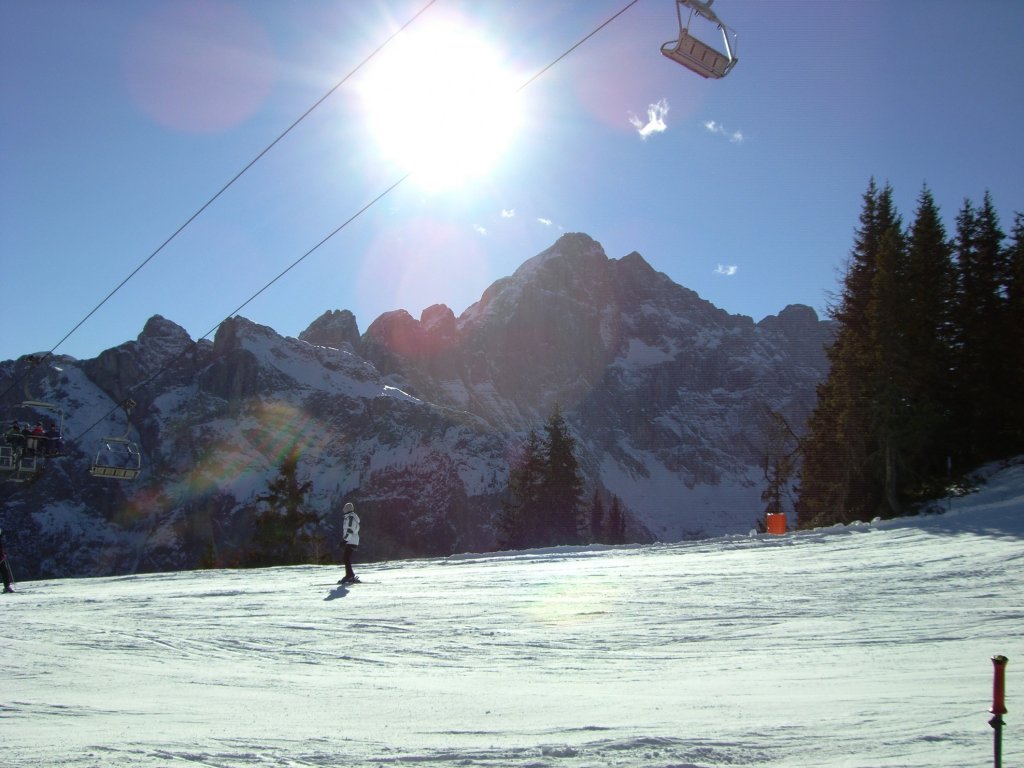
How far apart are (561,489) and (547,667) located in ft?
130

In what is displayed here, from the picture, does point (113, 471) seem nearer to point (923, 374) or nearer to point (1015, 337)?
point (923, 374)

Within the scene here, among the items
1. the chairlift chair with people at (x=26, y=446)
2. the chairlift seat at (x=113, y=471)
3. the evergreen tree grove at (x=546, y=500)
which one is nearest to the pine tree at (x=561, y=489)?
the evergreen tree grove at (x=546, y=500)

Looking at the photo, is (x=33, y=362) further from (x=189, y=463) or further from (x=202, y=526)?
(x=189, y=463)

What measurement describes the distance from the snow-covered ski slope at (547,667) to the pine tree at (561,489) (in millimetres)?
30531

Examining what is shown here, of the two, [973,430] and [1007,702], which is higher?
[973,430]

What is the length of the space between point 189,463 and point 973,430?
195809mm

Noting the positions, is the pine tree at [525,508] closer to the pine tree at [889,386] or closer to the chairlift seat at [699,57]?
the pine tree at [889,386]

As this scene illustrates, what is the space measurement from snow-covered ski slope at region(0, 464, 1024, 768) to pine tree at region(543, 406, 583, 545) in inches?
1202

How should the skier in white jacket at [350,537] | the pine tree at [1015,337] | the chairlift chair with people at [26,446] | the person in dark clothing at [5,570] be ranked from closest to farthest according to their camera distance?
the skier in white jacket at [350,537] < the person in dark clothing at [5,570] < the chairlift chair with people at [26,446] < the pine tree at [1015,337]

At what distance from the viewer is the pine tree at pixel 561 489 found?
47.0 meters

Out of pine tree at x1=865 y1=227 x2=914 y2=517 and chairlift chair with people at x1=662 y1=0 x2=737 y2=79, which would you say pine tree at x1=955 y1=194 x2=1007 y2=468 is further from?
chairlift chair with people at x1=662 y1=0 x2=737 y2=79

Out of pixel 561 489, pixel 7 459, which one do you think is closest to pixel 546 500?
pixel 561 489

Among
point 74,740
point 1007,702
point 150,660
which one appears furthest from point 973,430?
point 74,740

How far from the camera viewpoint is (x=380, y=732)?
5938mm
